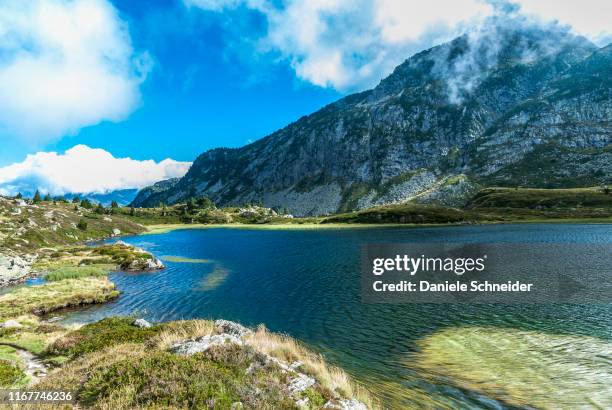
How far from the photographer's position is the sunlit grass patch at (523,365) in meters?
20.2

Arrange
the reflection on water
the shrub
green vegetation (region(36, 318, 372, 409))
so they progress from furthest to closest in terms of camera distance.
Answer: the shrub
the reflection on water
green vegetation (region(36, 318, 372, 409))

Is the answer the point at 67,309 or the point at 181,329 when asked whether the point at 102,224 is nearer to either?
the point at 67,309

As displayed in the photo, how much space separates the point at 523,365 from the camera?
24.5 m

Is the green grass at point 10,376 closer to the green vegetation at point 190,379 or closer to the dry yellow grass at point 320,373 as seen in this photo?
the green vegetation at point 190,379

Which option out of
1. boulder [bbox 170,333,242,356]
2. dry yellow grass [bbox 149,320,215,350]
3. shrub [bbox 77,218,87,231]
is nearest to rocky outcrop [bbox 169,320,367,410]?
boulder [bbox 170,333,242,356]

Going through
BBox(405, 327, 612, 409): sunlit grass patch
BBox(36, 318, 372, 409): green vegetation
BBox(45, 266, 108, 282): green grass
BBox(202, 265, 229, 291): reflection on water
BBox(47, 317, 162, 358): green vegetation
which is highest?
BBox(36, 318, 372, 409): green vegetation

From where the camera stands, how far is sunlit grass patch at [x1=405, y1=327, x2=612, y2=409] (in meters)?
20.2

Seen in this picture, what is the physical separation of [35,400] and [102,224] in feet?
661

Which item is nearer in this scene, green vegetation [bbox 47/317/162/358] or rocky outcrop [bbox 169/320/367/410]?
rocky outcrop [bbox 169/320/367/410]

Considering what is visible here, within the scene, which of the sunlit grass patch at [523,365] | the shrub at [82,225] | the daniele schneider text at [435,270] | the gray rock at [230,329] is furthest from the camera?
the shrub at [82,225]

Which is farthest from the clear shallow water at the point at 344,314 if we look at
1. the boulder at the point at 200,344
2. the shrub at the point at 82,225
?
the shrub at the point at 82,225

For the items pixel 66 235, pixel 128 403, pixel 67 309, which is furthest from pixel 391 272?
pixel 66 235

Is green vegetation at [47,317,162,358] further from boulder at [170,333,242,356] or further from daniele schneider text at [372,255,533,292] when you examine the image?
daniele schneider text at [372,255,533,292]

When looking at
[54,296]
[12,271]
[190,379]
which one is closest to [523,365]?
[190,379]
